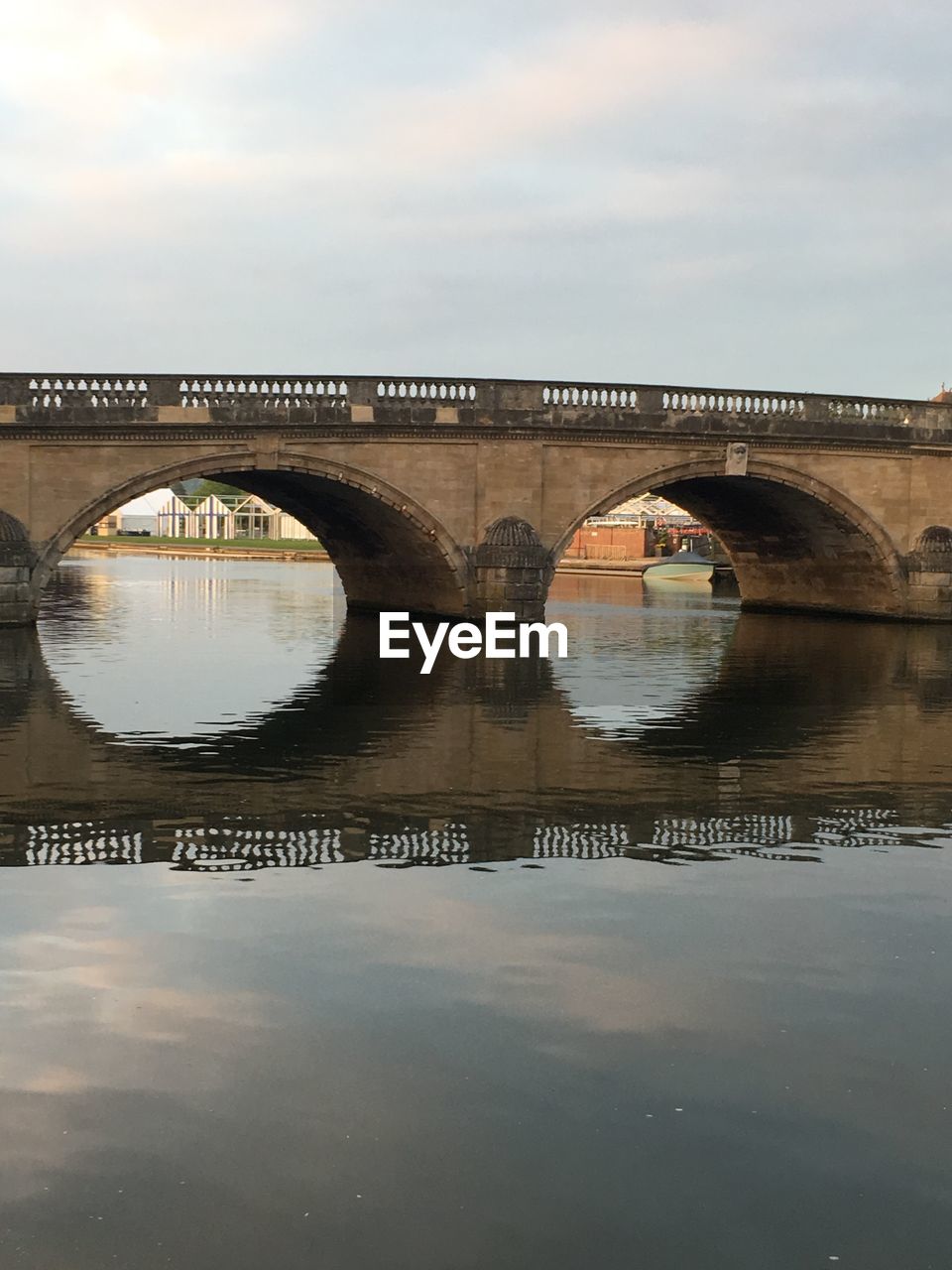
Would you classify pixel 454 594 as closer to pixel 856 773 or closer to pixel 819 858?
pixel 856 773

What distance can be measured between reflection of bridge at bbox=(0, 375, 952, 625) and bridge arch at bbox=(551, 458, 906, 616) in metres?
0.07

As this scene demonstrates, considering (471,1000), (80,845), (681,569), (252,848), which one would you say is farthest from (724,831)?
(681,569)

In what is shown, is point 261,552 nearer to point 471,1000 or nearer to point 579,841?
point 579,841

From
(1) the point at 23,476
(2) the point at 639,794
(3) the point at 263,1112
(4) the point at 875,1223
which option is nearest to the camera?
(4) the point at 875,1223

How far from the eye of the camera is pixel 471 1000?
721 cm

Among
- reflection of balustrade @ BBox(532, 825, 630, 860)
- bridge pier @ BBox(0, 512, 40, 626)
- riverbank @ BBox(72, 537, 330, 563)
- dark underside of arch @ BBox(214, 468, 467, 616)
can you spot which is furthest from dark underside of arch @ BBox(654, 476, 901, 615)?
riverbank @ BBox(72, 537, 330, 563)

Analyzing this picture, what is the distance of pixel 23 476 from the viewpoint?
28922 mm

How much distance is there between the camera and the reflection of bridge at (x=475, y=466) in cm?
2927

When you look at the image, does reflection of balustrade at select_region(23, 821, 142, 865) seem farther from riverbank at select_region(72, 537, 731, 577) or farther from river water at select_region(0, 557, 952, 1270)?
riverbank at select_region(72, 537, 731, 577)

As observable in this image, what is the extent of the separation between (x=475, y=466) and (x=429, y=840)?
2144cm

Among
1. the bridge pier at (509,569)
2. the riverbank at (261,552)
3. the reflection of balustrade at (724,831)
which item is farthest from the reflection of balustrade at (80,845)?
the riverbank at (261,552)

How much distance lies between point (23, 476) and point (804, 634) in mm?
18754

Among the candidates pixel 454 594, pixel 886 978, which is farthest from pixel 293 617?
pixel 886 978

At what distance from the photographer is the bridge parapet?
1147 inches
